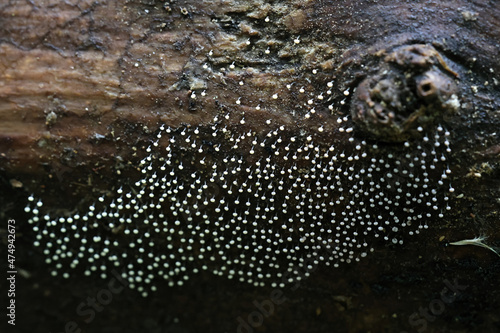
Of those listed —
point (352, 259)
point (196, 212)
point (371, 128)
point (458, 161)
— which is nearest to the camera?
point (371, 128)

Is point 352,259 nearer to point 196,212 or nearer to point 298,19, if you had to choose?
point 196,212

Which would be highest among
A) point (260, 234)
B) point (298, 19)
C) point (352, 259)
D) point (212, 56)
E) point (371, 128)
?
point (298, 19)

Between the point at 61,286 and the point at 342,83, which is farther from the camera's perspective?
the point at 61,286

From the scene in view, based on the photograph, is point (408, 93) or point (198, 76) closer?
point (408, 93)

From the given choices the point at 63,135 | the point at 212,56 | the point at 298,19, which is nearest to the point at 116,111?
the point at 63,135

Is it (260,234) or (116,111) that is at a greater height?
(116,111)

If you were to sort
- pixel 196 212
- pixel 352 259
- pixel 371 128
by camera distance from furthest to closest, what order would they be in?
pixel 352 259
pixel 196 212
pixel 371 128

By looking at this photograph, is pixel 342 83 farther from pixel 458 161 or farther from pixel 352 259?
pixel 352 259

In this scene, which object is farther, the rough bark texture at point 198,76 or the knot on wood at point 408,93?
the rough bark texture at point 198,76

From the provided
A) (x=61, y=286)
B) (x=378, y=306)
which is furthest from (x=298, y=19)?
(x=61, y=286)

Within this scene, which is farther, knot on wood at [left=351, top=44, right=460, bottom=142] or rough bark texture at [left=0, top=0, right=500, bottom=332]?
rough bark texture at [left=0, top=0, right=500, bottom=332]
